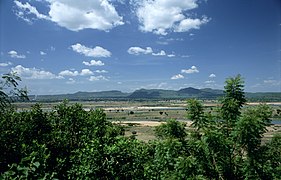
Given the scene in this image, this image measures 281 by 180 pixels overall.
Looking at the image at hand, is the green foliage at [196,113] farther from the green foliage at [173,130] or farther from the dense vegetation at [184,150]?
the green foliage at [173,130]

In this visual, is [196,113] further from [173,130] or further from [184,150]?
[184,150]

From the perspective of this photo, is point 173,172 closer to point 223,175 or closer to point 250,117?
point 223,175

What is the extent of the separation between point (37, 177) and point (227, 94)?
25.5 ft

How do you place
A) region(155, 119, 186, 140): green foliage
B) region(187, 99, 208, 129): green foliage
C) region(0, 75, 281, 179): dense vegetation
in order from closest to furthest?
region(0, 75, 281, 179): dense vegetation → region(187, 99, 208, 129): green foliage → region(155, 119, 186, 140): green foliage

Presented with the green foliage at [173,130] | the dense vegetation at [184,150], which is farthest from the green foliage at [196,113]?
the green foliage at [173,130]

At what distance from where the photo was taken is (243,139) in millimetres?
9031

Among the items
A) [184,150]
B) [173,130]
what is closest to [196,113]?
[173,130]

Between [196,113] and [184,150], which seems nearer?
[184,150]

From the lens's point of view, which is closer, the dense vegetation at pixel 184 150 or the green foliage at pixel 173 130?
the dense vegetation at pixel 184 150

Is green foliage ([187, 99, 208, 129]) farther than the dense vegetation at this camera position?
Yes

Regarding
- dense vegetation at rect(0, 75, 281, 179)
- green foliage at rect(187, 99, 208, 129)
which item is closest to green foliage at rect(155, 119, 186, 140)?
dense vegetation at rect(0, 75, 281, 179)

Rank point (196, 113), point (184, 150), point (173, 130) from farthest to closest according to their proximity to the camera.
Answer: point (173, 130), point (196, 113), point (184, 150)

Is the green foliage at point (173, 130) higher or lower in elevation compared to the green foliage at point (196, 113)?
lower

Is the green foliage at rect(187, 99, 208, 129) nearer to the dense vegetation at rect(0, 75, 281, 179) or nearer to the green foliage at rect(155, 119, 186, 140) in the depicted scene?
the dense vegetation at rect(0, 75, 281, 179)
